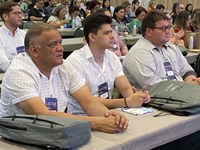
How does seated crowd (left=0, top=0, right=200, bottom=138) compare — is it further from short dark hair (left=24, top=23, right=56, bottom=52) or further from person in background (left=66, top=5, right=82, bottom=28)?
person in background (left=66, top=5, right=82, bottom=28)

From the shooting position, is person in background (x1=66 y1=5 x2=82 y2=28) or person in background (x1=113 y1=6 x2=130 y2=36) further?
person in background (x1=66 y1=5 x2=82 y2=28)

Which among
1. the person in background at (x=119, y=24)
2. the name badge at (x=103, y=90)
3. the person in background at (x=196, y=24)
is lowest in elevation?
the person in background at (x=119, y=24)

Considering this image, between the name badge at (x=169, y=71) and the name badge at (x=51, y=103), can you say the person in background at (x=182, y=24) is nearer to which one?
the name badge at (x=169, y=71)

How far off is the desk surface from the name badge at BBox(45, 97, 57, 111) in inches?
17.9

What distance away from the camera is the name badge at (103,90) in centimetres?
287

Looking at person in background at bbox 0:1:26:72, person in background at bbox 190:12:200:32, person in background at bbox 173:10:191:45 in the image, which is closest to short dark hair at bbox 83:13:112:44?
person in background at bbox 0:1:26:72

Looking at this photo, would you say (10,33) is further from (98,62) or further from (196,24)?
(196,24)

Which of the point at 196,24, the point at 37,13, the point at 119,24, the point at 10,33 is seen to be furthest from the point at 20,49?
the point at 37,13

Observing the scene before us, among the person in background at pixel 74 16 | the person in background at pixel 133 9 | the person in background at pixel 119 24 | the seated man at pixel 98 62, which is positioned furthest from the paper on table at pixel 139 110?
the person in background at pixel 133 9

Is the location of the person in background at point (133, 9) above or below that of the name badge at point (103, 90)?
below

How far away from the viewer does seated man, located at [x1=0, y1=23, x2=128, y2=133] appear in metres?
2.05

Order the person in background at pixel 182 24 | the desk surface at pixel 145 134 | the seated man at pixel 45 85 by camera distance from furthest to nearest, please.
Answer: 1. the person in background at pixel 182 24
2. the seated man at pixel 45 85
3. the desk surface at pixel 145 134

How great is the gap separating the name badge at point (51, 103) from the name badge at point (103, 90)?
0.58m

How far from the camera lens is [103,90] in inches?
114
